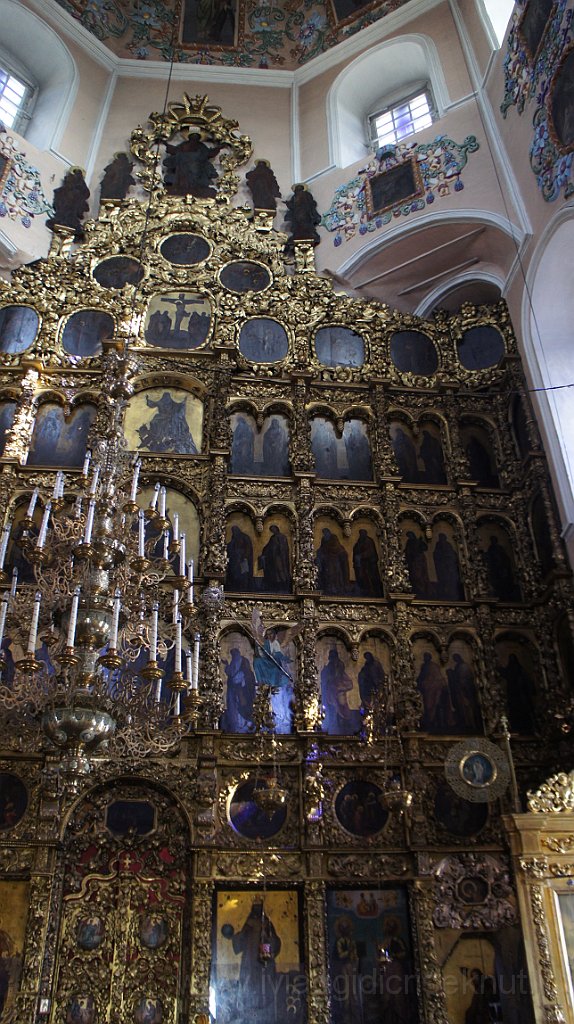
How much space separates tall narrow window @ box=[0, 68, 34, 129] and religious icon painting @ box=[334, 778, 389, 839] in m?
11.5

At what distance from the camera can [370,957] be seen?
8.01m

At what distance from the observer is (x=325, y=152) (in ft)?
45.2

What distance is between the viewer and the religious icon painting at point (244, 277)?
12316 mm

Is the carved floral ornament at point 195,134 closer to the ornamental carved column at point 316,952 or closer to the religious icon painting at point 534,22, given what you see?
the religious icon painting at point 534,22

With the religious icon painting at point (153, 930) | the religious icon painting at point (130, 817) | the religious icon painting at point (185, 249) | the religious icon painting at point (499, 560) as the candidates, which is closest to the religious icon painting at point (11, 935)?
the religious icon painting at point (130, 817)

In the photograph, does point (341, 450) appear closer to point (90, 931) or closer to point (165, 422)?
point (165, 422)

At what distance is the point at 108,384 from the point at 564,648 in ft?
19.1

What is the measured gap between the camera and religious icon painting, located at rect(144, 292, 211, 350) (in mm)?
11695

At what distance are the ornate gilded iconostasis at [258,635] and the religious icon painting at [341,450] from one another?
0.16 ft

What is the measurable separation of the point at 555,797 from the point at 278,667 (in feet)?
10.4

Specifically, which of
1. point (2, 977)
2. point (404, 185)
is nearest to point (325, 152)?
point (404, 185)

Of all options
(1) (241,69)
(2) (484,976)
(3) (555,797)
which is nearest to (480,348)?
(3) (555,797)

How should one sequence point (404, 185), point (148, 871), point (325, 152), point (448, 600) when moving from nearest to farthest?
point (148, 871)
point (448, 600)
point (404, 185)
point (325, 152)

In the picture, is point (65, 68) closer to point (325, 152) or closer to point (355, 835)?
point (325, 152)
